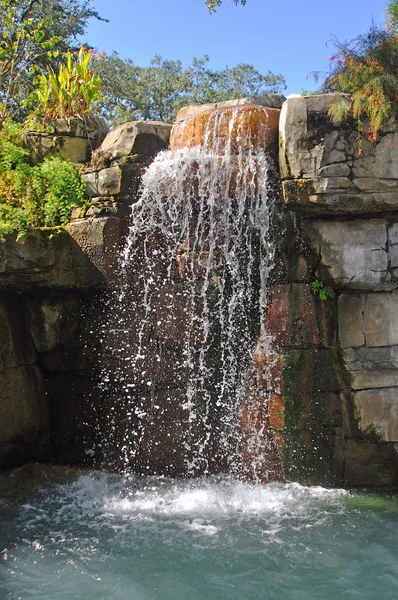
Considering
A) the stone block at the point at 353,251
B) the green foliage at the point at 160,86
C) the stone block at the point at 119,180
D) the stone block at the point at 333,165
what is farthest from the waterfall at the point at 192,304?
the green foliage at the point at 160,86

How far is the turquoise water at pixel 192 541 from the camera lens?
12.4 ft

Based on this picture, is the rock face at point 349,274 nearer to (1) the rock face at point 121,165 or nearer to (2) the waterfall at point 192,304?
(2) the waterfall at point 192,304

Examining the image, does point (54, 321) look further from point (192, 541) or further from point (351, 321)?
point (351, 321)

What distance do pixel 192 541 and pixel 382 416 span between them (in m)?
2.27

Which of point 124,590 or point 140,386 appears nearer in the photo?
point 124,590

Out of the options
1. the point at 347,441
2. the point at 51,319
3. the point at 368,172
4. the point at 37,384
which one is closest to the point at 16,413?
the point at 37,384

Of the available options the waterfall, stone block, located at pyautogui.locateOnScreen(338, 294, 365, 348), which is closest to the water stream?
the waterfall

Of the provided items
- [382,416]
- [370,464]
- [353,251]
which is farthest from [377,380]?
[353,251]

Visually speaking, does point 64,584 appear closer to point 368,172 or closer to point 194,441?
point 194,441

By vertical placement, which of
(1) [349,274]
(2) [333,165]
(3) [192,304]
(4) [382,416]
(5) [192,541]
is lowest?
(5) [192,541]

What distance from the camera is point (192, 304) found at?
19.2 ft

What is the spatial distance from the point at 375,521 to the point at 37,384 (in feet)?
12.2

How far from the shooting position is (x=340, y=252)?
18.3 ft

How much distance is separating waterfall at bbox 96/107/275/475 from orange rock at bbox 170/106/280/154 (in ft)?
0.04
